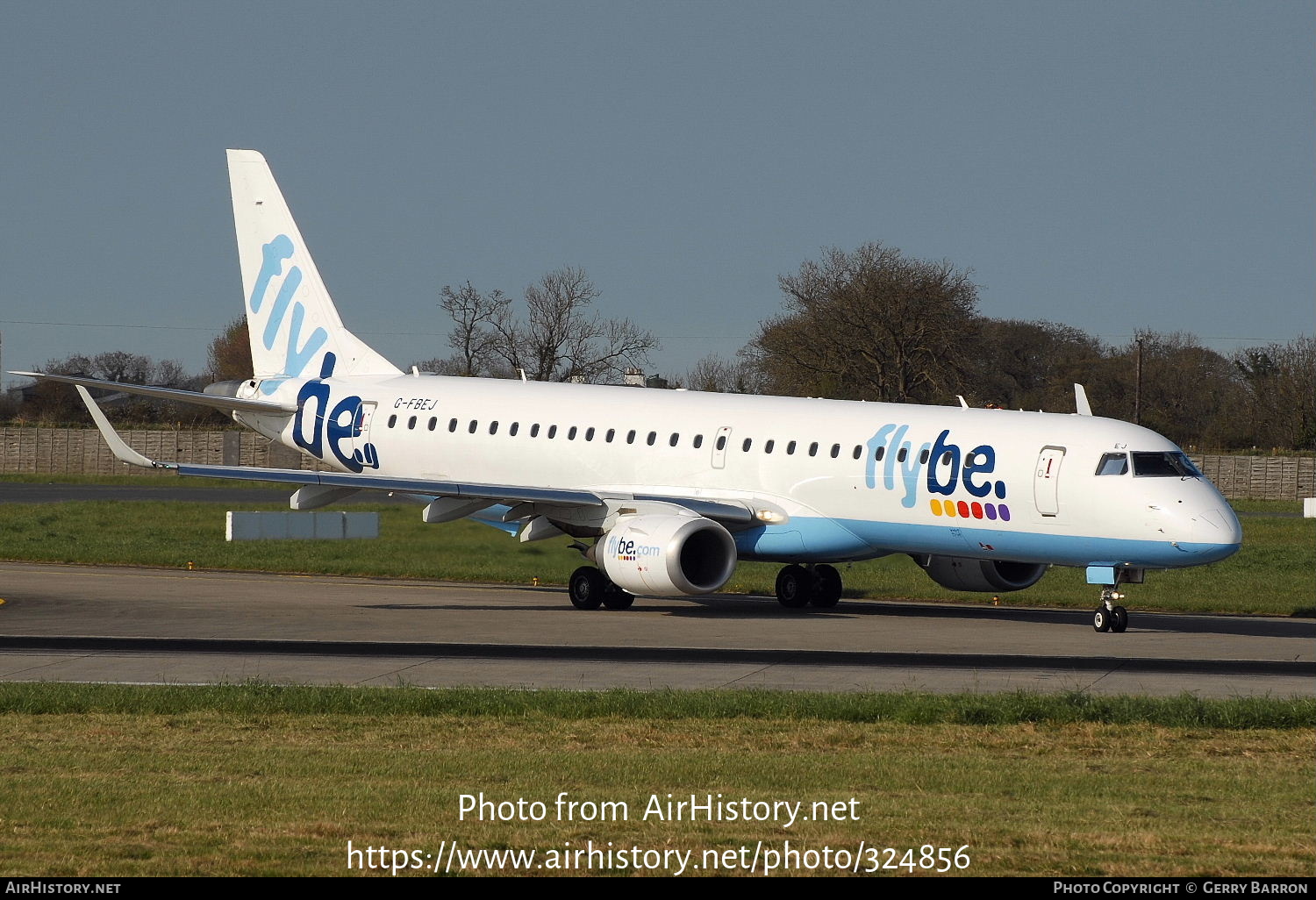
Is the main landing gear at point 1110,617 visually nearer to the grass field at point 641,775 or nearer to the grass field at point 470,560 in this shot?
the grass field at point 470,560

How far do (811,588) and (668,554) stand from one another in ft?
15.5

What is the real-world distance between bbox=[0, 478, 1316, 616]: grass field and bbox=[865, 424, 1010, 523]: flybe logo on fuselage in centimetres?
625

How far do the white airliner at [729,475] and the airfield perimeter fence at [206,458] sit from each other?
4183cm

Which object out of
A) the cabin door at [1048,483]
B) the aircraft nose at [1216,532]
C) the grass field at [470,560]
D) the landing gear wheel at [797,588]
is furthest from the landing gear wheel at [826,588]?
the aircraft nose at [1216,532]

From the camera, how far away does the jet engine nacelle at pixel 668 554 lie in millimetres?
27688

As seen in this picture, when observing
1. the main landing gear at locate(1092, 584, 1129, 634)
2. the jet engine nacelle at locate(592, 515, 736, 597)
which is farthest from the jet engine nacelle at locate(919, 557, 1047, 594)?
the jet engine nacelle at locate(592, 515, 736, 597)

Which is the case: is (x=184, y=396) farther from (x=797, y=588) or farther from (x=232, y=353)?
(x=232, y=353)

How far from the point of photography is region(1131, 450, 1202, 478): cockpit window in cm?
2638

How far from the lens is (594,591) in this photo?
30188mm

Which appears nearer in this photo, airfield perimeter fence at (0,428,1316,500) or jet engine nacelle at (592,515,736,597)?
jet engine nacelle at (592,515,736,597)

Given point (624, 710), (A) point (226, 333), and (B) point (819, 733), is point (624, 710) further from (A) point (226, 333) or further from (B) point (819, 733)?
(A) point (226, 333)

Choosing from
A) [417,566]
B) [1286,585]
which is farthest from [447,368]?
[1286,585]

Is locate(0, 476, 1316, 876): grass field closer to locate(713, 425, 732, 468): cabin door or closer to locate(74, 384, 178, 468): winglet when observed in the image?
locate(74, 384, 178, 468): winglet

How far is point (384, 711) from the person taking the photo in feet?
55.2
